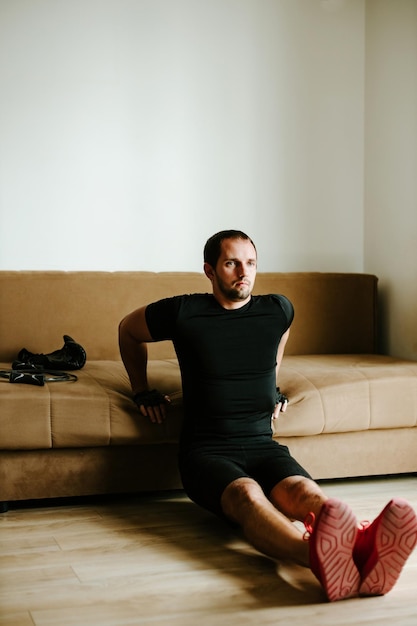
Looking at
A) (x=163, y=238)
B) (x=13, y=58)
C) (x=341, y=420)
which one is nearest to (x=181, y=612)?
(x=341, y=420)

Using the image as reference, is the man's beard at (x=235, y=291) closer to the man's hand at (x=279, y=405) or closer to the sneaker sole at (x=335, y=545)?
the man's hand at (x=279, y=405)

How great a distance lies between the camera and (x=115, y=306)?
11.8ft

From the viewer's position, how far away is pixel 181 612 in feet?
6.28

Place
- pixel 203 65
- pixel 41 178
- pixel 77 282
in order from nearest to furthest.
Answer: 1. pixel 77 282
2. pixel 41 178
3. pixel 203 65

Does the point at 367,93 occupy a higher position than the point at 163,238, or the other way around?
the point at 367,93

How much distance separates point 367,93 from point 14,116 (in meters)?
1.82

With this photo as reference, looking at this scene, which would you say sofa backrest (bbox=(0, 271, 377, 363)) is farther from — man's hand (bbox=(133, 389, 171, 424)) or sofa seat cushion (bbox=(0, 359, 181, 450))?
man's hand (bbox=(133, 389, 171, 424))

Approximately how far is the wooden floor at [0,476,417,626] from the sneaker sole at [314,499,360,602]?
2.4 inches

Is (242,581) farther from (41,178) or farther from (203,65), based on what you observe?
(203,65)

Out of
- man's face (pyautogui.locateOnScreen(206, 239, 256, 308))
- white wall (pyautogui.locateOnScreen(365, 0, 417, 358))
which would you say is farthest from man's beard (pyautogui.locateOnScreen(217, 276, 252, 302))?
white wall (pyautogui.locateOnScreen(365, 0, 417, 358))

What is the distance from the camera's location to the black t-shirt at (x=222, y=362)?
8.46ft

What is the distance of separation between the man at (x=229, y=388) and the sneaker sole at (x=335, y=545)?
0.87ft

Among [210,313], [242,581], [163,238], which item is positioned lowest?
[242,581]

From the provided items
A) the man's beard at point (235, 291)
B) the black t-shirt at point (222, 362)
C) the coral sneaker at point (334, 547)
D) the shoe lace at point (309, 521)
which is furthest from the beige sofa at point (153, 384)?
the coral sneaker at point (334, 547)
